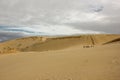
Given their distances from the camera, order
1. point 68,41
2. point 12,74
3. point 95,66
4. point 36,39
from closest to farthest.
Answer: point 95,66
point 12,74
point 68,41
point 36,39

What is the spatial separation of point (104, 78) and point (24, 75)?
3.60 metres

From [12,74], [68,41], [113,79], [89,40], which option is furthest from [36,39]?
[113,79]

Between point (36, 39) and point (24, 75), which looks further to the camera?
point (36, 39)

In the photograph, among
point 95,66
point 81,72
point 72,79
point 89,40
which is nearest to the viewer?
point 72,79

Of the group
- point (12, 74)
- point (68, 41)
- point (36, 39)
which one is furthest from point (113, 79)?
point (36, 39)

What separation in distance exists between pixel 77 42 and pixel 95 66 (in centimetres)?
3431

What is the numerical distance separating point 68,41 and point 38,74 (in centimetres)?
3635

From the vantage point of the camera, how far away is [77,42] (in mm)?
43750

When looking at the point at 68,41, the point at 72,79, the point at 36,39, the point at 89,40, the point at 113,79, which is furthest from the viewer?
the point at 36,39

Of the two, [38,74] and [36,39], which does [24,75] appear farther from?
[36,39]

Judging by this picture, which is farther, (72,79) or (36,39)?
(36,39)

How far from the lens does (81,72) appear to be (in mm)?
8820

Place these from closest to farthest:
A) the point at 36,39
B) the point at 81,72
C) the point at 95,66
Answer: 1. the point at 81,72
2. the point at 95,66
3. the point at 36,39

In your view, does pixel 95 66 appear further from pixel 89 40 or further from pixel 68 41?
pixel 68 41
